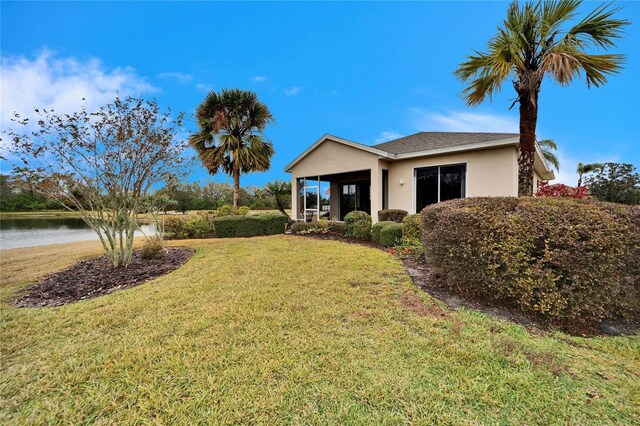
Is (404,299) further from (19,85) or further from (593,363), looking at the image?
(19,85)

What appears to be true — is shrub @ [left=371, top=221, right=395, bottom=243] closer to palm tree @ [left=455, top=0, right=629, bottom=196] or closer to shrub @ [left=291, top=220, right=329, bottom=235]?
shrub @ [left=291, top=220, right=329, bottom=235]

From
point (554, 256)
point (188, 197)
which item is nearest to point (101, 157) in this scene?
point (554, 256)

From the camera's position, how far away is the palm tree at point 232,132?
594 inches

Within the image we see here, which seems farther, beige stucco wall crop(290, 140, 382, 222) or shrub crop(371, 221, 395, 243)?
beige stucco wall crop(290, 140, 382, 222)

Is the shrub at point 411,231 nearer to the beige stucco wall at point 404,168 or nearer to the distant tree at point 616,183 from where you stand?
the beige stucco wall at point 404,168

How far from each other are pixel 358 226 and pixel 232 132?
1030 cm

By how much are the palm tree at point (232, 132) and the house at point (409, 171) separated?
2746 millimetres

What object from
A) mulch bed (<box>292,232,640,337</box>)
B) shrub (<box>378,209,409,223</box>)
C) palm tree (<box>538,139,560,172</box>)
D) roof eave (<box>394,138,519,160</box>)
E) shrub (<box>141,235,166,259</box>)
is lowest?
mulch bed (<box>292,232,640,337</box>)

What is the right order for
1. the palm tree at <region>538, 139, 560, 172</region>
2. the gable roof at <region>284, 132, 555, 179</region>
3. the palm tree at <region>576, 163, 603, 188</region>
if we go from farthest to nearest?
1. the palm tree at <region>576, 163, 603, 188</region>
2. the palm tree at <region>538, 139, 560, 172</region>
3. the gable roof at <region>284, 132, 555, 179</region>

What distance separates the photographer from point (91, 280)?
17.0 ft

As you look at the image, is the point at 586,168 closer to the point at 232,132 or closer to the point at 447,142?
the point at 447,142

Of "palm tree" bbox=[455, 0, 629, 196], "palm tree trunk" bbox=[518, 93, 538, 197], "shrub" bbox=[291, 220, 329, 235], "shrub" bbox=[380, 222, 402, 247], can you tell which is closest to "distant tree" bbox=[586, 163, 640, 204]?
"palm tree" bbox=[455, 0, 629, 196]

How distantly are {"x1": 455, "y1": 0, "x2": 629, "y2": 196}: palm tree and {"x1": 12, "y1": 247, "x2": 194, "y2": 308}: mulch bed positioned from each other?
9.61 metres

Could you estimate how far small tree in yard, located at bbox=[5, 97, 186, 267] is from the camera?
17.4 ft
